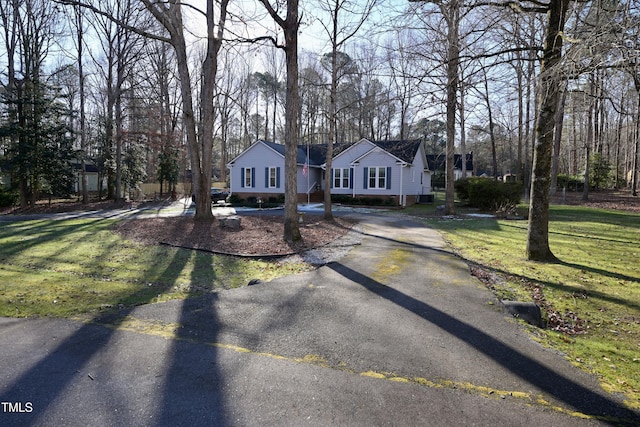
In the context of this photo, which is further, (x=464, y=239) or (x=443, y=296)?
(x=464, y=239)

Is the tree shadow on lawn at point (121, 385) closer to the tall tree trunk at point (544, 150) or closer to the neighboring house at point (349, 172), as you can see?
the tall tree trunk at point (544, 150)

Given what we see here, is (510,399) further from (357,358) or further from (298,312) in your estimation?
(298,312)

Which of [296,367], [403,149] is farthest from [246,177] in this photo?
[296,367]

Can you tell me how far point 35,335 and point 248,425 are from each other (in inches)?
125

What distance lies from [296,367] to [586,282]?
5.93 metres

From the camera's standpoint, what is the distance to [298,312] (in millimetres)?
4773

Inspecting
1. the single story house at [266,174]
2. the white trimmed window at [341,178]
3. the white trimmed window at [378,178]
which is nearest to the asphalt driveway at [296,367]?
the white trimmed window at [378,178]

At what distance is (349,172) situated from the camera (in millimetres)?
27125

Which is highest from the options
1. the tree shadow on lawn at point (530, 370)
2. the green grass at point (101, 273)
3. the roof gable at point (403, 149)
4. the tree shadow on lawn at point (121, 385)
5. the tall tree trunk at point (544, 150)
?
the roof gable at point (403, 149)

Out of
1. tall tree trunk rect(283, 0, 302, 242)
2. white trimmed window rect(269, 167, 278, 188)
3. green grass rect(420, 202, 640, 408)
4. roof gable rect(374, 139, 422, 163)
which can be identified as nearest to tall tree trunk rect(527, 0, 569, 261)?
green grass rect(420, 202, 640, 408)

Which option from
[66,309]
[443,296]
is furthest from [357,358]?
[66,309]

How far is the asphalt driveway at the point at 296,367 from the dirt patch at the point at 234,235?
416 cm

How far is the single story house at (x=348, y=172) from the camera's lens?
82.5 ft

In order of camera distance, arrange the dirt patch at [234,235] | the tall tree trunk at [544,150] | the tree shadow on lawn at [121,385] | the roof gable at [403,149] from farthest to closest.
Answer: the roof gable at [403,149] → the dirt patch at [234,235] → the tall tree trunk at [544,150] → the tree shadow on lawn at [121,385]
